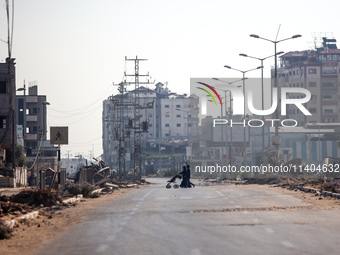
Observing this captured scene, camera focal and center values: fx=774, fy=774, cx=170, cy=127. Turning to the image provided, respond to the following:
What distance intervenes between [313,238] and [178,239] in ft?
8.37

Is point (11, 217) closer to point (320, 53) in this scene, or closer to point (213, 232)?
point (213, 232)

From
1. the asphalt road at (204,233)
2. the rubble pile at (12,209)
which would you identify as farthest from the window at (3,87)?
the asphalt road at (204,233)

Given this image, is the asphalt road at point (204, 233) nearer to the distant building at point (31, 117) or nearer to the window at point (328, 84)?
the distant building at point (31, 117)

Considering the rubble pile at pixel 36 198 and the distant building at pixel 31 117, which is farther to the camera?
the distant building at pixel 31 117

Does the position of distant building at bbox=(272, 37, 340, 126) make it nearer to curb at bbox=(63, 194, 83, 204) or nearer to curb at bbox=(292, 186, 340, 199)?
curb at bbox=(292, 186, 340, 199)

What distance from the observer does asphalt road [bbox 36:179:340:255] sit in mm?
13195

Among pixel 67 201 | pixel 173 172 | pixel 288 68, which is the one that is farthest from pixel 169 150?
pixel 67 201

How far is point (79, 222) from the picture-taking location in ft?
65.9

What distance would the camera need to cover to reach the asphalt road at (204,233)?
1320 centimetres

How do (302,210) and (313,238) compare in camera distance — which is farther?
(302,210)

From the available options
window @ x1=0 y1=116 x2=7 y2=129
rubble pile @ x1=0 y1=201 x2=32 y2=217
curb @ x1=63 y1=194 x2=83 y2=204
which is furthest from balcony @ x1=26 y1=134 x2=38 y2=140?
rubble pile @ x1=0 y1=201 x2=32 y2=217

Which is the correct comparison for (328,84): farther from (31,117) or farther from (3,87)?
(3,87)

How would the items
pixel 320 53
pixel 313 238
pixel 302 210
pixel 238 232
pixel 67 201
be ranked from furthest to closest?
1. pixel 320 53
2. pixel 67 201
3. pixel 302 210
4. pixel 238 232
5. pixel 313 238

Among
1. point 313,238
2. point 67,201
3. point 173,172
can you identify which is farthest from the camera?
point 173,172
